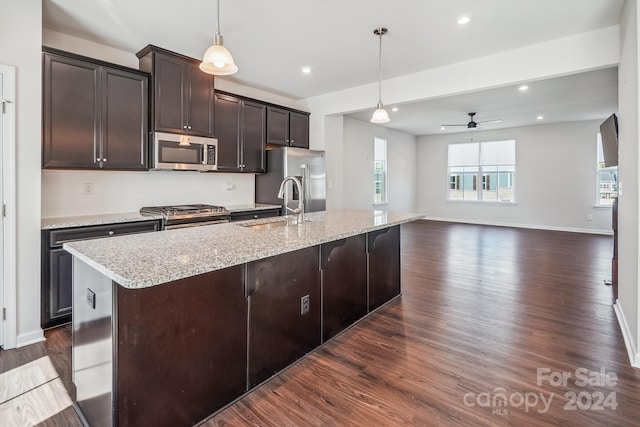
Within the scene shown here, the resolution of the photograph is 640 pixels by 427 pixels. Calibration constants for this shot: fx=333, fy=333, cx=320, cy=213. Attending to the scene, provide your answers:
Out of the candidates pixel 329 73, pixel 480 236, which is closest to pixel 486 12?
pixel 329 73

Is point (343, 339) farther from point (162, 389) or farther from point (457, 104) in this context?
point (457, 104)

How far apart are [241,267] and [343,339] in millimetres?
1186

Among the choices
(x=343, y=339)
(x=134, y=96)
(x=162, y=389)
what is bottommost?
(x=343, y=339)

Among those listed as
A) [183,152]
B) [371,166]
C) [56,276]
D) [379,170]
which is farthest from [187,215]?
[379,170]

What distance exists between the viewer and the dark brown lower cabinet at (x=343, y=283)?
2469 mm

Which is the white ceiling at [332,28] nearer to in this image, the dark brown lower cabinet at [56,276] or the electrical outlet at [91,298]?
the dark brown lower cabinet at [56,276]

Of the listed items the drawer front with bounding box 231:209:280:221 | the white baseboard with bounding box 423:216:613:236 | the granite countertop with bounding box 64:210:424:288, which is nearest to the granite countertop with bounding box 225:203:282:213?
the drawer front with bounding box 231:209:280:221

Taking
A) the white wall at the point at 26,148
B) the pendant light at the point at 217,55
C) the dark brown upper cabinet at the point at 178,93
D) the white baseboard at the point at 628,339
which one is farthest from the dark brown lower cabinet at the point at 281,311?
the dark brown upper cabinet at the point at 178,93

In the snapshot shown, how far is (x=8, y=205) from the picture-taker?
96.4 inches

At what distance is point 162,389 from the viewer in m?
1.51

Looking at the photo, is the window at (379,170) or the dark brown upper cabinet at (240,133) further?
the window at (379,170)

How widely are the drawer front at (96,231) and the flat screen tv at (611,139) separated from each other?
4.78 meters

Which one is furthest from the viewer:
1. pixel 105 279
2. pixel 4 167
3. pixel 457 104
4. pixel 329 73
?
pixel 457 104

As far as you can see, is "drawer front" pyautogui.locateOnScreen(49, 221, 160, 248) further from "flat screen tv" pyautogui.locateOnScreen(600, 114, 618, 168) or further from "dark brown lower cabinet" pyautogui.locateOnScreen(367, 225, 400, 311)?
"flat screen tv" pyautogui.locateOnScreen(600, 114, 618, 168)
